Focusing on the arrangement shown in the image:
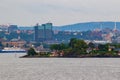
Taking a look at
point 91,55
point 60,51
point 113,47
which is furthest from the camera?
point 113,47

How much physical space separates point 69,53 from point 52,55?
16.2 feet

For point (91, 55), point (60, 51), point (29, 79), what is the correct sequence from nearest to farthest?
point (29, 79) < point (91, 55) < point (60, 51)

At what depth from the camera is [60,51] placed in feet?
485

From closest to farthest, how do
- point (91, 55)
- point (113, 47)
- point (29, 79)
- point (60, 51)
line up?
point (29, 79) → point (91, 55) → point (60, 51) → point (113, 47)

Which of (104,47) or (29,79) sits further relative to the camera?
(104,47)

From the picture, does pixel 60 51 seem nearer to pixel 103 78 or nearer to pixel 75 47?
pixel 75 47

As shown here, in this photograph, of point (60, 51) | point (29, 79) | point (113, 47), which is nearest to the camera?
point (29, 79)

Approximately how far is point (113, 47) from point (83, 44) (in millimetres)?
12762

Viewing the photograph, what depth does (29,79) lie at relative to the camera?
45969 millimetres

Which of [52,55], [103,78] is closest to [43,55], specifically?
[52,55]

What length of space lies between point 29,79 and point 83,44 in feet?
338

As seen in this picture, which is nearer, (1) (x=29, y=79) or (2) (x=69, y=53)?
(1) (x=29, y=79)

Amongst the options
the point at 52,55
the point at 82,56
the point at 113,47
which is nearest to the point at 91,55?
the point at 82,56

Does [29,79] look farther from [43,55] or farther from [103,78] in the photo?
[43,55]
